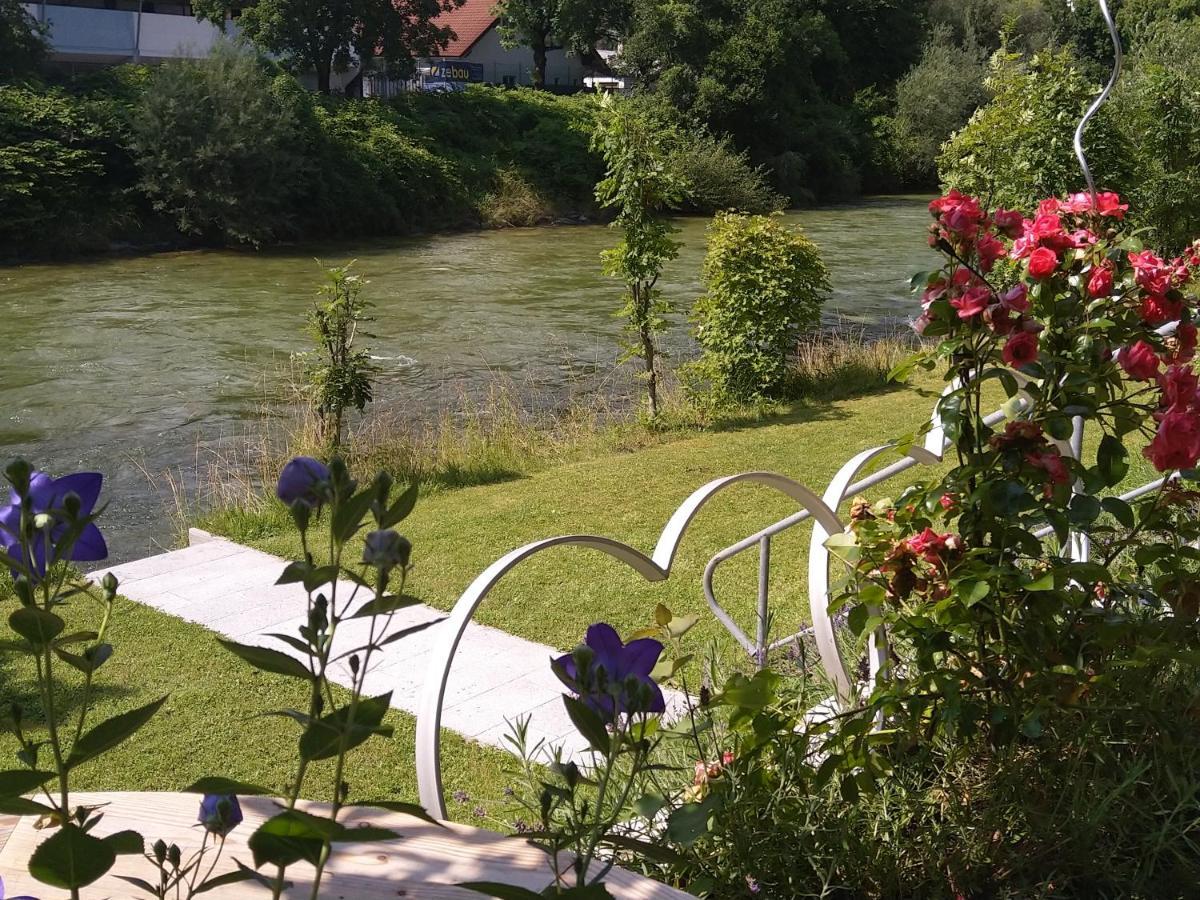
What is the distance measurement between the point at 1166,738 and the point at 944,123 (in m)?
37.1

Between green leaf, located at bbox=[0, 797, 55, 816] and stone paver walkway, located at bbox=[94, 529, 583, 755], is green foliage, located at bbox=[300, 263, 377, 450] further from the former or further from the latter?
green leaf, located at bbox=[0, 797, 55, 816]

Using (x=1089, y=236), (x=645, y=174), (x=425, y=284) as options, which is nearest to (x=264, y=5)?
(x=425, y=284)

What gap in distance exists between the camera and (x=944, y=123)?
3650 cm

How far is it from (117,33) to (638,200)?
29.4 meters

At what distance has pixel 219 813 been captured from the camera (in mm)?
851

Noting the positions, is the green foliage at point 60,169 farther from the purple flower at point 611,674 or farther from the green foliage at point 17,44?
the purple flower at point 611,674

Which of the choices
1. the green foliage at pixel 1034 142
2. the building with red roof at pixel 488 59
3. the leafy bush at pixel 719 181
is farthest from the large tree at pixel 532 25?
the green foliage at pixel 1034 142

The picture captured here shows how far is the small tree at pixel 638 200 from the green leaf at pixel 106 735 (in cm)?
813

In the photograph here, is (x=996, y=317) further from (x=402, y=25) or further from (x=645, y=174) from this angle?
(x=402, y=25)

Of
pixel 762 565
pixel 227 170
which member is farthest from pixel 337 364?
pixel 227 170

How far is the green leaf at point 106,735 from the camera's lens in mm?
879

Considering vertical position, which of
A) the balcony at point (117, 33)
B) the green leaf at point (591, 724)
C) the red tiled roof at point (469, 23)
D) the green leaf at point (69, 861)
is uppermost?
the red tiled roof at point (469, 23)

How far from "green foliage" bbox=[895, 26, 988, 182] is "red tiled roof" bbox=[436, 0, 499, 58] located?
57.9 ft

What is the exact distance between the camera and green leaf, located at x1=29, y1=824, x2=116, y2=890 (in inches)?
33.0
